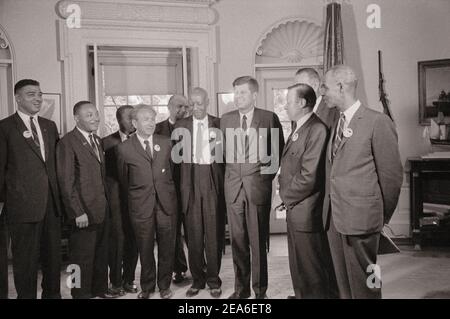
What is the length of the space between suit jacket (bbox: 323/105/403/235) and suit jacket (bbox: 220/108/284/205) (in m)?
0.74

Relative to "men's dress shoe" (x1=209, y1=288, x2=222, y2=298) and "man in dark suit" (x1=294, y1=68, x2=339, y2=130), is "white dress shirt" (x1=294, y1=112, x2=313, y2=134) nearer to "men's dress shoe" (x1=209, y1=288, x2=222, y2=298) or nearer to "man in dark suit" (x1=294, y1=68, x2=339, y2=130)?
"man in dark suit" (x1=294, y1=68, x2=339, y2=130)

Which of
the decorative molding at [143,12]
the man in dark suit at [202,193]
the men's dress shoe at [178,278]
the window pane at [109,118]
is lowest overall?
the men's dress shoe at [178,278]

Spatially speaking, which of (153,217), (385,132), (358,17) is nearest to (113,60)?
(153,217)

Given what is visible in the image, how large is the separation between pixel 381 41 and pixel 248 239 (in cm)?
327

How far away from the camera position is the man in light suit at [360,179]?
2383 mm

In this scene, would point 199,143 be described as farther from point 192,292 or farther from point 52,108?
point 52,108

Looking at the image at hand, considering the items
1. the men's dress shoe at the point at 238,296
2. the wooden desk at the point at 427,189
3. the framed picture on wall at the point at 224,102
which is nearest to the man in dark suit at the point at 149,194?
the men's dress shoe at the point at 238,296

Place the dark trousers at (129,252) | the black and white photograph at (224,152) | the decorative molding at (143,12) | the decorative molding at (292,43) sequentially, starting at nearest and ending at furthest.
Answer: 1. the black and white photograph at (224,152)
2. the dark trousers at (129,252)
3. the decorative molding at (143,12)
4. the decorative molding at (292,43)

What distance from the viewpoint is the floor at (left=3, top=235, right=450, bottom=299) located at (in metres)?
3.42

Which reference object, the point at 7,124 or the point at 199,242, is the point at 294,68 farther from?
the point at 7,124

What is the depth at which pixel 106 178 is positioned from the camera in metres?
3.55

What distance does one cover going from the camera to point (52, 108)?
4801 mm

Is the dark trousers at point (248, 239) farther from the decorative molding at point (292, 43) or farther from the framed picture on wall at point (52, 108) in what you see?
the decorative molding at point (292, 43)

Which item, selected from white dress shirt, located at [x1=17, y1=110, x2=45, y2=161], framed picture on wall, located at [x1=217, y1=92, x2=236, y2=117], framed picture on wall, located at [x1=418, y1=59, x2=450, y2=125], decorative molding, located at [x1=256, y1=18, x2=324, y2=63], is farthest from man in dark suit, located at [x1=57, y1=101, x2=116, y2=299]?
framed picture on wall, located at [x1=418, y1=59, x2=450, y2=125]
